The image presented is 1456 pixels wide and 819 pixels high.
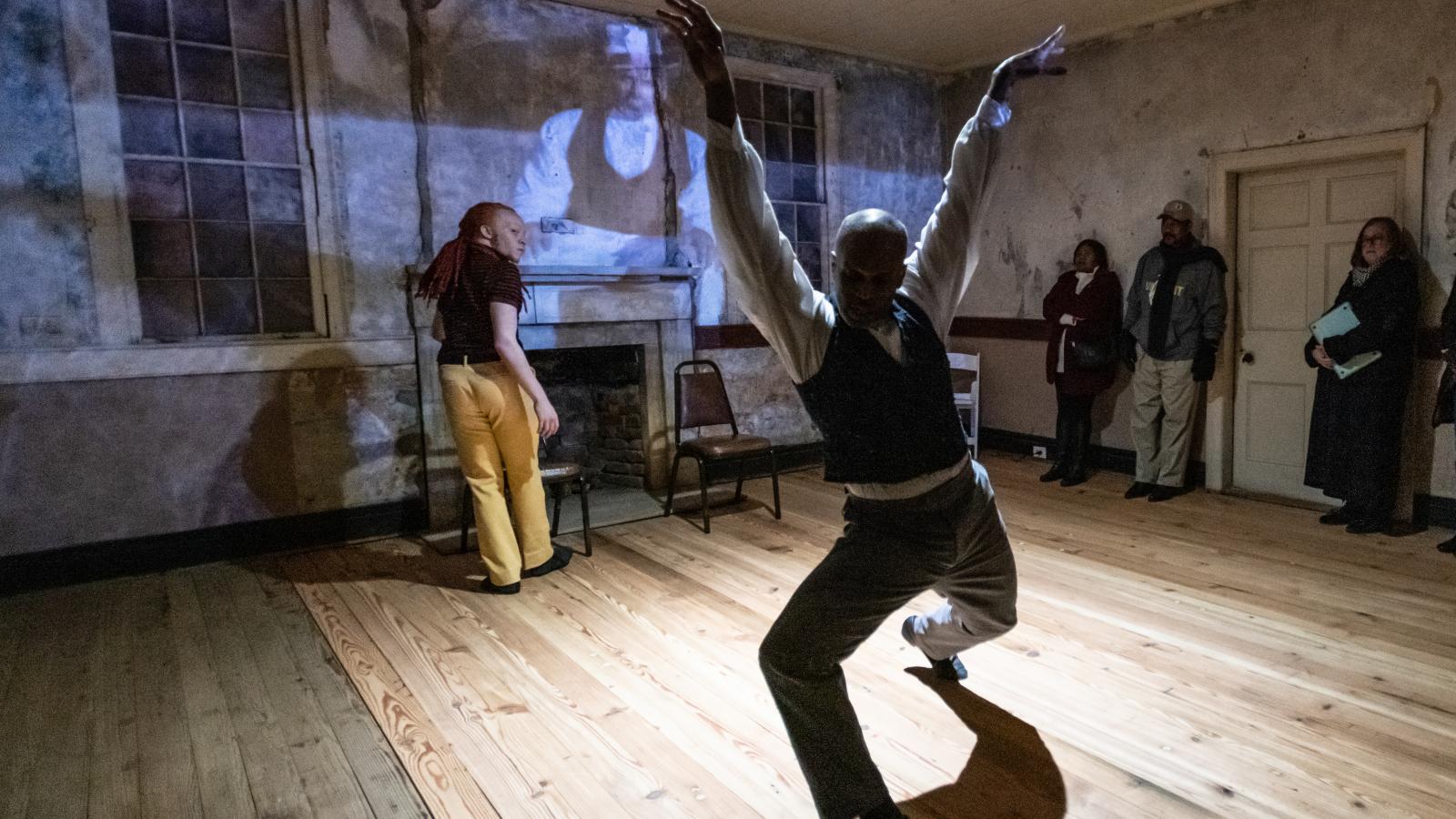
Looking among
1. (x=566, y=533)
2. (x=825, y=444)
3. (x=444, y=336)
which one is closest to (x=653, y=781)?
(x=825, y=444)

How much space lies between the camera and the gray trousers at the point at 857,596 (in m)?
1.76

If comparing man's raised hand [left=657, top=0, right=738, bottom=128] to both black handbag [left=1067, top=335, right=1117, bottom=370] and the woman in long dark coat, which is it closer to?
the woman in long dark coat

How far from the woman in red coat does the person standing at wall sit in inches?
146

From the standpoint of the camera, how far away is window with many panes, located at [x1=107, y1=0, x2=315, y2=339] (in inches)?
153

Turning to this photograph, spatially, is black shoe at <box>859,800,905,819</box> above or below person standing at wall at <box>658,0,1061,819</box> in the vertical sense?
below

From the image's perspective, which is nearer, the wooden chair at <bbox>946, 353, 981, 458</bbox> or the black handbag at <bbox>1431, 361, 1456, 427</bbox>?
the black handbag at <bbox>1431, 361, 1456, 427</bbox>

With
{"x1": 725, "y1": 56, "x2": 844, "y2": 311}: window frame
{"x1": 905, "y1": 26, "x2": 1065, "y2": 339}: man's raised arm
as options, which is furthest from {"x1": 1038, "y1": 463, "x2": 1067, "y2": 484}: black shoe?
{"x1": 905, "y1": 26, "x2": 1065, "y2": 339}: man's raised arm

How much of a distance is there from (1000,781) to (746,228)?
58.8 inches

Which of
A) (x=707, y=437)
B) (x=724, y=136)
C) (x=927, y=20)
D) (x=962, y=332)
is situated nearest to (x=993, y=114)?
(x=724, y=136)

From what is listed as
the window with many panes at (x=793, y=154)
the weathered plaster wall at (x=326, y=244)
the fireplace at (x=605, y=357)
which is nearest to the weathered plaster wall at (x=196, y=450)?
the weathered plaster wall at (x=326, y=244)

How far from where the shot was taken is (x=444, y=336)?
358 cm

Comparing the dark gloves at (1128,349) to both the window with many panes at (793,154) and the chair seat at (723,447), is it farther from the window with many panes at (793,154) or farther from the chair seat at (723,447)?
the chair seat at (723,447)

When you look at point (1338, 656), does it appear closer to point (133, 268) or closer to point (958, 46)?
point (958, 46)

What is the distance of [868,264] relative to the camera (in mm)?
1731
